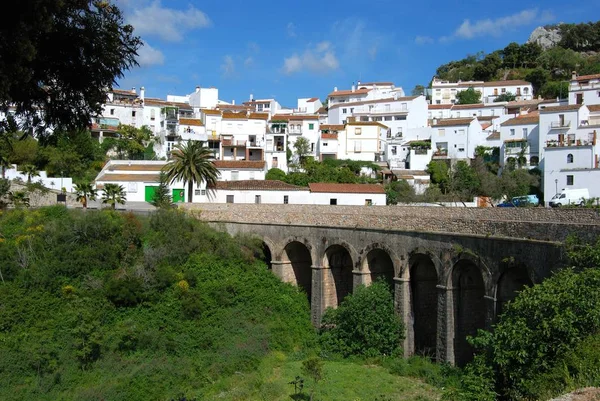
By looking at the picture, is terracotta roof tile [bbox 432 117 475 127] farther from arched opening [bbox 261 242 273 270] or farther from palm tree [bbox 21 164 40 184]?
palm tree [bbox 21 164 40 184]

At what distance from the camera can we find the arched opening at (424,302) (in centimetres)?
2622

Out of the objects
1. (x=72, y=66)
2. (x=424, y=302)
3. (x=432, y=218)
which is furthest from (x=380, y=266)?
(x=72, y=66)

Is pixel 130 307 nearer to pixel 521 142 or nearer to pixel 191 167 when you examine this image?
pixel 191 167

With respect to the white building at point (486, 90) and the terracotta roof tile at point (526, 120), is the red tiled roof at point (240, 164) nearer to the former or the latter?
the terracotta roof tile at point (526, 120)

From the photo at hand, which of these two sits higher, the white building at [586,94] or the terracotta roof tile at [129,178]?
the white building at [586,94]

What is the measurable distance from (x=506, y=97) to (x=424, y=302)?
59.8m

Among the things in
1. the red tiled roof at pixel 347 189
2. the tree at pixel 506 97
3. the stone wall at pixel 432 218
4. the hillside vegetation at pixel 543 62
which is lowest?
the stone wall at pixel 432 218

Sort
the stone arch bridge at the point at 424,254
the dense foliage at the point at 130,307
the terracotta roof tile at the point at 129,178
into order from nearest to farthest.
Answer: the stone arch bridge at the point at 424,254 < the dense foliage at the point at 130,307 < the terracotta roof tile at the point at 129,178

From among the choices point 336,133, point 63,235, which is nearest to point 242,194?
point 63,235

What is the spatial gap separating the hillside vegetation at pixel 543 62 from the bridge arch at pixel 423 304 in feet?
194

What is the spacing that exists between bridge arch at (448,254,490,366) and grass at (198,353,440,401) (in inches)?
83.8

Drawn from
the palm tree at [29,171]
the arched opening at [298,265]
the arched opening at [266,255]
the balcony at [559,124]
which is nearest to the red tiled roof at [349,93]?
the balcony at [559,124]

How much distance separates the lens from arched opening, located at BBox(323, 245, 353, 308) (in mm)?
30328

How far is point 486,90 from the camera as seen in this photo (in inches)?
3317
